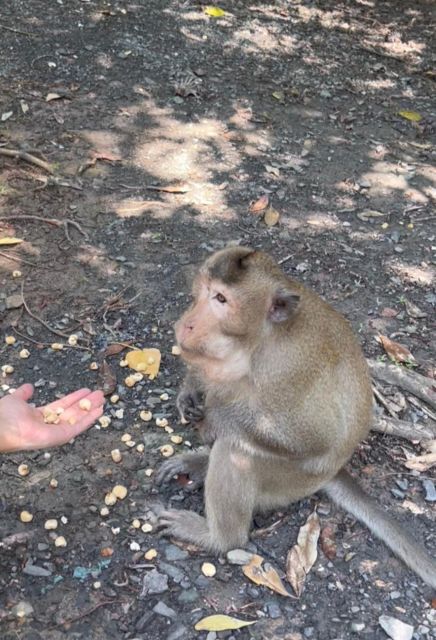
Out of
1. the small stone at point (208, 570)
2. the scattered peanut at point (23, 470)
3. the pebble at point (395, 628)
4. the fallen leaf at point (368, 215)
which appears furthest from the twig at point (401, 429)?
the fallen leaf at point (368, 215)

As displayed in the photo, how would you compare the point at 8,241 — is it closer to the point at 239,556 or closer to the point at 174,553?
the point at 174,553

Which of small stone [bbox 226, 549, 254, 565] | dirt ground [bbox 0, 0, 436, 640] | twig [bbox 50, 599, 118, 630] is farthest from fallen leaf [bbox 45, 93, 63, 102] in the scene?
twig [bbox 50, 599, 118, 630]

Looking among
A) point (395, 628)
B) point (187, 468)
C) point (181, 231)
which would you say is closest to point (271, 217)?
point (181, 231)

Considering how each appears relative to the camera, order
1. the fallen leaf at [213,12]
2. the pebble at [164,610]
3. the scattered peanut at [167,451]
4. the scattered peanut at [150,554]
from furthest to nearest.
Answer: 1. the fallen leaf at [213,12]
2. the scattered peanut at [167,451]
3. the scattered peanut at [150,554]
4. the pebble at [164,610]

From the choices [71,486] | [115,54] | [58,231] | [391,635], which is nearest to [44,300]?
[58,231]

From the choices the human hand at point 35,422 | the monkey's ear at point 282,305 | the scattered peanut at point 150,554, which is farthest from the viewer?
the scattered peanut at point 150,554

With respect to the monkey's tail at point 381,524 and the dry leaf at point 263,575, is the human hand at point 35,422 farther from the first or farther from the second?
the monkey's tail at point 381,524

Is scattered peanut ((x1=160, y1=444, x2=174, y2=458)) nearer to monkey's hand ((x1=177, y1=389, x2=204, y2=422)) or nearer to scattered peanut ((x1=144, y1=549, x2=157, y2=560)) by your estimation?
monkey's hand ((x1=177, y1=389, x2=204, y2=422))

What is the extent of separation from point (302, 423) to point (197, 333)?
0.60 meters

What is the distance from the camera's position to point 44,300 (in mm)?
4504

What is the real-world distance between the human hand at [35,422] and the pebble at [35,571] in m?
0.49

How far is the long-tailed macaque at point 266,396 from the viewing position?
2932mm

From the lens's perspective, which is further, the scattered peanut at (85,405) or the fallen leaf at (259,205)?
the fallen leaf at (259,205)

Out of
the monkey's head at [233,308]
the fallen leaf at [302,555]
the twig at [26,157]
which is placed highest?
the monkey's head at [233,308]
